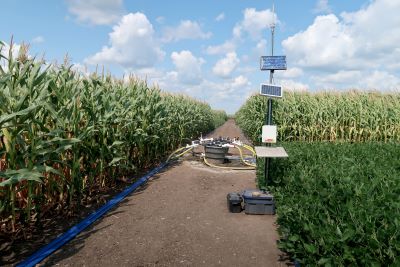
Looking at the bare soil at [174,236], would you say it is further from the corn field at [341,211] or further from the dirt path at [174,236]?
the corn field at [341,211]

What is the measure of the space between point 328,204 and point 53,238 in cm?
373

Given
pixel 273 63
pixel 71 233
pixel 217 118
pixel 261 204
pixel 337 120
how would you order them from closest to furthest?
pixel 71 233 → pixel 261 204 → pixel 273 63 → pixel 337 120 → pixel 217 118

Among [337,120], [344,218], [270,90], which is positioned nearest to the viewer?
[344,218]

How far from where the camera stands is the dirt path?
170 inches

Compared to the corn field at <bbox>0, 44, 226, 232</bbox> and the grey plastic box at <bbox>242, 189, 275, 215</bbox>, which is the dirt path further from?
the corn field at <bbox>0, 44, 226, 232</bbox>

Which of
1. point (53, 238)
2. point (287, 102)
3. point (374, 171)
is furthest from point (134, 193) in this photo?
point (287, 102)

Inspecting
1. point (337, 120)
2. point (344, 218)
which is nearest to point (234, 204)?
point (344, 218)

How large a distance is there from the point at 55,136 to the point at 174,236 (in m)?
2.34

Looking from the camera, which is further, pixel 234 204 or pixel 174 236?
pixel 234 204

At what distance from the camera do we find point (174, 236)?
5.06m

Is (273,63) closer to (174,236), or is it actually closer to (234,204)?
(234,204)

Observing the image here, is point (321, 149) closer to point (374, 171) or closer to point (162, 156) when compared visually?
point (374, 171)

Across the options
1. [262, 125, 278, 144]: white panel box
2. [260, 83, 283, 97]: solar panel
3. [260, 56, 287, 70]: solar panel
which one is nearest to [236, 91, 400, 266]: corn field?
[262, 125, 278, 144]: white panel box

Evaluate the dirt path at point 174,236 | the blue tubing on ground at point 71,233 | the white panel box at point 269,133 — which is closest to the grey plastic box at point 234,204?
the dirt path at point 174,236
